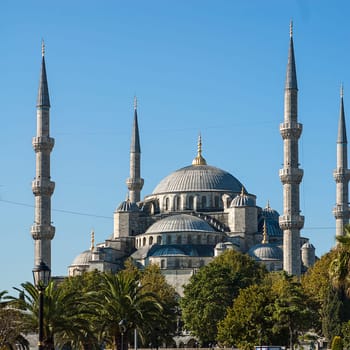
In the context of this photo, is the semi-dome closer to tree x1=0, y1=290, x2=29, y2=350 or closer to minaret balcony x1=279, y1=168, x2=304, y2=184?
minaret balcony x1=279, y1=168, x2=304, y2=184

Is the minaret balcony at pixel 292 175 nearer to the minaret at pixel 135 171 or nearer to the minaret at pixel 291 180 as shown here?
the minaret at pixel 291 180

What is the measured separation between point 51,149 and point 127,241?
20.6 meters

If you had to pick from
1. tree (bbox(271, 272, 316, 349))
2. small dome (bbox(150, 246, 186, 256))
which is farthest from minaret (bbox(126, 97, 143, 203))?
tree (bbox(271, 272, 316, 349))

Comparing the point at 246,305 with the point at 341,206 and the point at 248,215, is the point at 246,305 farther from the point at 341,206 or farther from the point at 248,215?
the point at 248,215

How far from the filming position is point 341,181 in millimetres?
105438

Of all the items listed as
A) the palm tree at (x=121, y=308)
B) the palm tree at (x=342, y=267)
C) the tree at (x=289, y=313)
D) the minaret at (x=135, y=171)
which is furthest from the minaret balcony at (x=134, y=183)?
the palm tree at (x=342, y=267)

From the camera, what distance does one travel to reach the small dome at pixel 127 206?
381 feet

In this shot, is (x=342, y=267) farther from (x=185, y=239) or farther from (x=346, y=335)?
(x=185, y=239)

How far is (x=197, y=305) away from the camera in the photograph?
78.6 meters

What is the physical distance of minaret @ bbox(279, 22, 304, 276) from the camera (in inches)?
3610

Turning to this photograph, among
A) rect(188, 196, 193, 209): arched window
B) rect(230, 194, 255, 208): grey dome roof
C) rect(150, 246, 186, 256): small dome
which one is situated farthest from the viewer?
rect(188, 196, 193, 209): arched window

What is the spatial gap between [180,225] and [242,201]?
6287 mm

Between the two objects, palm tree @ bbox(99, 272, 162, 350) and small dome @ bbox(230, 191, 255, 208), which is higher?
small dome @ bbox(230, 191, 255, 208)

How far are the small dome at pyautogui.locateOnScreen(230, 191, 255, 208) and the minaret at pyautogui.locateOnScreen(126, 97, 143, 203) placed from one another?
10.0 meters
